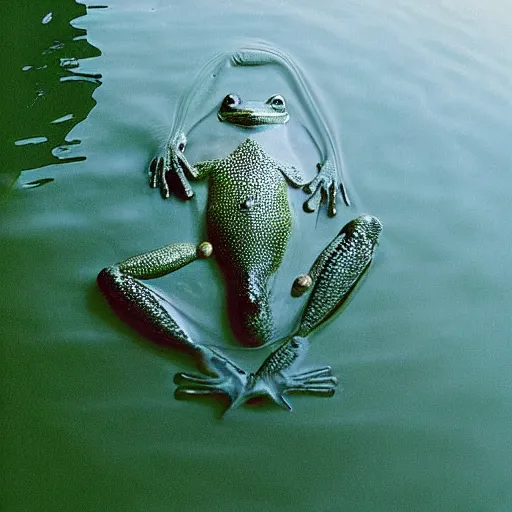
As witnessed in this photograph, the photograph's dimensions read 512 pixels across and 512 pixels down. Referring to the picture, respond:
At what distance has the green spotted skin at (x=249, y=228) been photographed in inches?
78.6

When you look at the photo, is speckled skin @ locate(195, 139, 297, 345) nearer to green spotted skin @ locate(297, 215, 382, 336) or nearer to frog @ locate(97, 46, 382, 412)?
frog @ locate(97, 46, 382, 412)

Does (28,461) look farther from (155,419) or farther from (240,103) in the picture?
(240,103)

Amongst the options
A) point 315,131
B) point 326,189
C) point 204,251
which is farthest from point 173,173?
point 315,131

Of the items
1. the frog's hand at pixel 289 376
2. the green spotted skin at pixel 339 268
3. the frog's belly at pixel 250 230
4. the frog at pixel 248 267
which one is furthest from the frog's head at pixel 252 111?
the frog's hand at pixel 289 376

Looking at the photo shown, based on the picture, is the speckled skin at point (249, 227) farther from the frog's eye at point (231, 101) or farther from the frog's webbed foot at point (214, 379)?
the frog's eye at point (231, 101)

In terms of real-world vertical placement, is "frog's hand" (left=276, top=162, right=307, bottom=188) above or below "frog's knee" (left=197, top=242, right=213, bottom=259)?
above

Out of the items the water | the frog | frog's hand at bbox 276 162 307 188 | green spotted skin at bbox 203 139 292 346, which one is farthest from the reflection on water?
frog's hand at bbox 276 162 307 188

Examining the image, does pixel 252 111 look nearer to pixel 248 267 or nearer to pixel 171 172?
pixel 171 172

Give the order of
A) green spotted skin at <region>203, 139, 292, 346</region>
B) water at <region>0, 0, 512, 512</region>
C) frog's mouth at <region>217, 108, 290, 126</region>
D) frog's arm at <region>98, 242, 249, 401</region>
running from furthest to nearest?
1. frog's mouth at <region>217, 108, 290, 126</region>
2. green spotted skin at <region>203, 139, 292, 346</region>
3. frog's arm at <region>98, 242, 249, 401</region>
4. water at <region>0, 0, 512, 512</region>

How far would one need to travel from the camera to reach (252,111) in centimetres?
276

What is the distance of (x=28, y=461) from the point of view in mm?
1771

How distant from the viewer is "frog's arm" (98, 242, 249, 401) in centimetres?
189

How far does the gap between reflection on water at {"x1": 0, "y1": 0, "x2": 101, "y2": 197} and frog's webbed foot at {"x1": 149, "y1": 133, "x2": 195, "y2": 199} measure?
1.13 ft

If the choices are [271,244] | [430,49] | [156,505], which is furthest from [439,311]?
[430,49]
